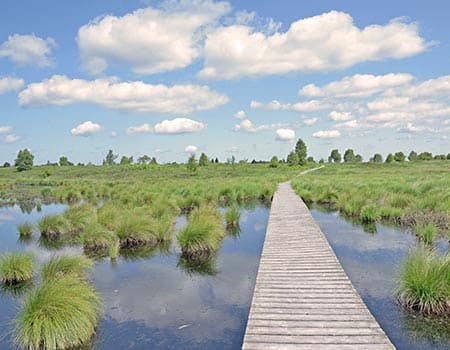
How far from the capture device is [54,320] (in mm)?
6383

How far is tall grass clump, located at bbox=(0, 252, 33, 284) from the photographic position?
970 centimetres

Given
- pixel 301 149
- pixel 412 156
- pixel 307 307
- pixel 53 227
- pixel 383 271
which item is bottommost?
pixel 383 271

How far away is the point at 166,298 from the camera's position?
8781mm

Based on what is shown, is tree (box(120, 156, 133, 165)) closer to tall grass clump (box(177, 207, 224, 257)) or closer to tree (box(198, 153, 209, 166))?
tree (box(198, 153, 209, 166))

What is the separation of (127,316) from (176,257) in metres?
4.29

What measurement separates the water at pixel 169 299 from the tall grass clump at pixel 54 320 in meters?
0.40

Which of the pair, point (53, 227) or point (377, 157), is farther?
point (377, 157)

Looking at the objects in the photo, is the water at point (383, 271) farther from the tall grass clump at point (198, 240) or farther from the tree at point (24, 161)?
the tree at point (24, 161)

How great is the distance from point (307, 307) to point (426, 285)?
2.73m

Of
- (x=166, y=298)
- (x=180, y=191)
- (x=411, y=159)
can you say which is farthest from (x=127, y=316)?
(x=411, y=159)

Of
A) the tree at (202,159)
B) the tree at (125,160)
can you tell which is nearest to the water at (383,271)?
the tree at (202,159)

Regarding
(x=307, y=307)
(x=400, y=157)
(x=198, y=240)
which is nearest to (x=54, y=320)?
(x=307, y=307)

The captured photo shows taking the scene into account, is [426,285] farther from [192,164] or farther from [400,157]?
[400,157]

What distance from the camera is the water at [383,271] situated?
6656mm
